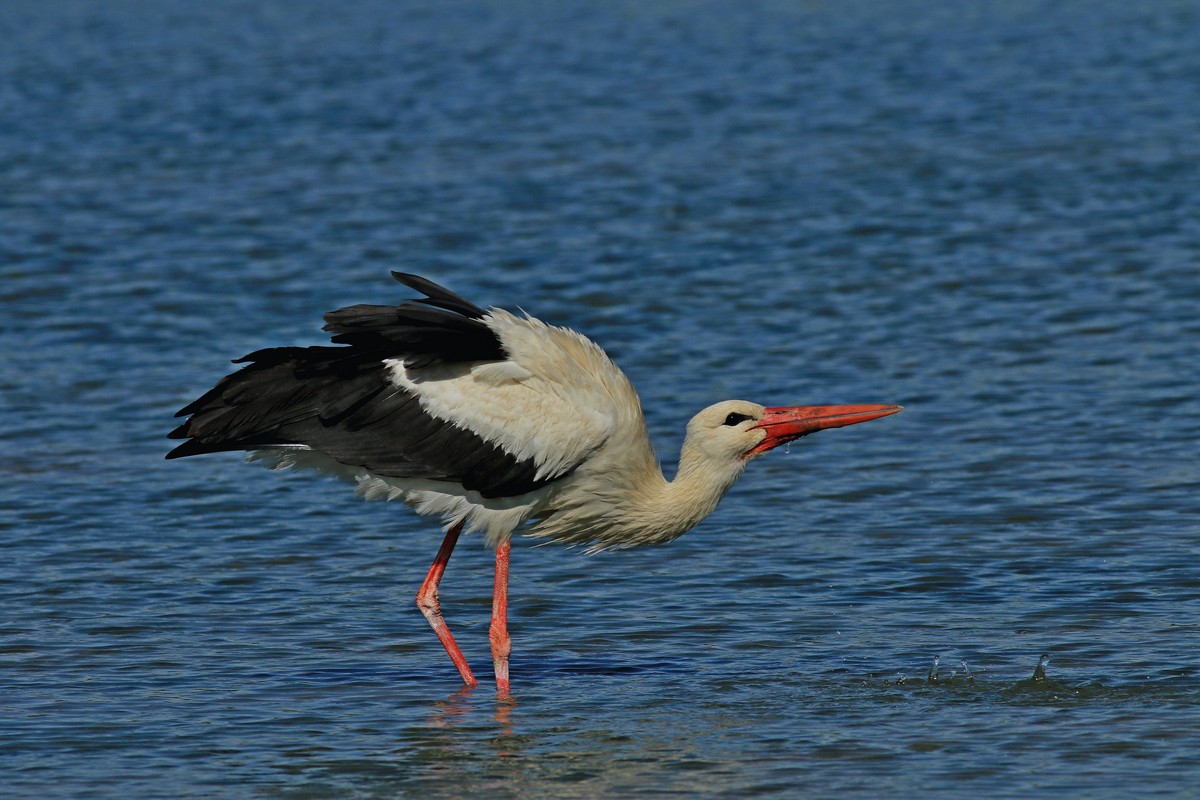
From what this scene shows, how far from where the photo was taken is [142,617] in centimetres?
1038

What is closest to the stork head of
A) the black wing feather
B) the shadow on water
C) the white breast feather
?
the white breast feather

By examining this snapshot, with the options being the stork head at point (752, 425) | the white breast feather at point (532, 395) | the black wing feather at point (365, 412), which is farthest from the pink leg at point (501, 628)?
the stork head at point (752, 425)

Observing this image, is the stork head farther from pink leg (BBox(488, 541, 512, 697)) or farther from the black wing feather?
pink leg (BBox(488, 541, 512, 697))

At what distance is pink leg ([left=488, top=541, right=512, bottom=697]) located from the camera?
942cm

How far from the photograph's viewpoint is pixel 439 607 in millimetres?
9797

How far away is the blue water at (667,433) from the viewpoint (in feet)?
28.1

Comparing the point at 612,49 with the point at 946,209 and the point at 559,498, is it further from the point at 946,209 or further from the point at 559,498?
the point at 559,498

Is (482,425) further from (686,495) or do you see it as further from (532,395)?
(686,495)

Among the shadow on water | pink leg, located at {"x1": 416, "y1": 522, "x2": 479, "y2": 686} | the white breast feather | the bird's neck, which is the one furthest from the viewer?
the bird's neck

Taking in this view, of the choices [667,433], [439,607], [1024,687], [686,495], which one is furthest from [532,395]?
[667,433]

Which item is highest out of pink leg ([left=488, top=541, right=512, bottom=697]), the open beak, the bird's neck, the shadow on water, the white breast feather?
the white breast feather

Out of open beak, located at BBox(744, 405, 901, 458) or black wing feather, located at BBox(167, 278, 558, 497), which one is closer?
black wing feather, located at BBox(167, 278, 558, 497)

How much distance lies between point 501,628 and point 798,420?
173 cm

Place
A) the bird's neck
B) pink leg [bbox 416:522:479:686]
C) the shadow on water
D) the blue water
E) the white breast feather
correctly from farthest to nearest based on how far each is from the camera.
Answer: the bird's neck
pink leg [bbox 416:522:479:686]
the white breast feather
the shadow on water
the blue water
